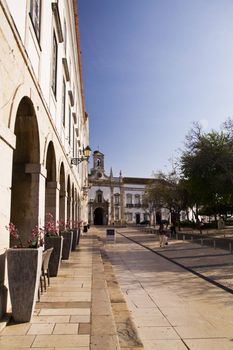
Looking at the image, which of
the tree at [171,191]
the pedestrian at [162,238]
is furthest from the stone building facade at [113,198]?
the pedestrian at [162,238]

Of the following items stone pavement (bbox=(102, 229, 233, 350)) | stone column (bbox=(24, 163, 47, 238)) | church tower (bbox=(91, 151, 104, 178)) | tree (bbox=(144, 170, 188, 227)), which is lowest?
stone pavement (bbox=(102, 229, 233, 350))

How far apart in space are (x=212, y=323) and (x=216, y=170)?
22395mm

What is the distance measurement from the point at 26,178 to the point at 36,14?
3.71 meters

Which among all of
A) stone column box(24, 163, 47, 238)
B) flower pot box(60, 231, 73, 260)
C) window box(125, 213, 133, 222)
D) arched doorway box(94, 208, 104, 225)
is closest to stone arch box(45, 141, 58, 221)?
flower pot box(60, 231, 73, 260)

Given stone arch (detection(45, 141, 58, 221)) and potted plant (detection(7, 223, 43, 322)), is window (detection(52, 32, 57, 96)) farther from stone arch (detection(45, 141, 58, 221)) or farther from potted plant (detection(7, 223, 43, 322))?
potted plant (detection(7, 223, 43, 322))

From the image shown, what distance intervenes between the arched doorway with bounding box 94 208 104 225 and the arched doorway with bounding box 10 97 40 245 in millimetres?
69547

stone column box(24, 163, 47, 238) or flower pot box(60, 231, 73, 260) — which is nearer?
stone column box(24, 163, 47, 238)

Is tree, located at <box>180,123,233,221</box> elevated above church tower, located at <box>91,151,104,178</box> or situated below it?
below

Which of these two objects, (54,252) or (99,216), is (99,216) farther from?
(54,252)

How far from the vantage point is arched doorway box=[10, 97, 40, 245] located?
8266 mm

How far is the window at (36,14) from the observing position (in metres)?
7.96

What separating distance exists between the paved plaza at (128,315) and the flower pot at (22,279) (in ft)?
0.79

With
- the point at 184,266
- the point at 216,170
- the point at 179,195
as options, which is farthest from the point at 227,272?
the point at 179,195

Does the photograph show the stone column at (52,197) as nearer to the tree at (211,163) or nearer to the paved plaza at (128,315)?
the paved plaza at (128,315)
